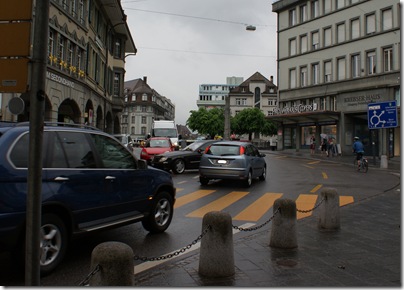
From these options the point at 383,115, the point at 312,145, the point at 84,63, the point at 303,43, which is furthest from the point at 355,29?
the point at 84,63

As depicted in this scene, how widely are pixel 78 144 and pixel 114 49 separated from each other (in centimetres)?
3585

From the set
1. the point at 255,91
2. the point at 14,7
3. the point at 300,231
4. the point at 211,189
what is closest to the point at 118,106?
the point at 211,189

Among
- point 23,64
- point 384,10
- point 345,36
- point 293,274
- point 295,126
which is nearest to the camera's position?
point 23,64

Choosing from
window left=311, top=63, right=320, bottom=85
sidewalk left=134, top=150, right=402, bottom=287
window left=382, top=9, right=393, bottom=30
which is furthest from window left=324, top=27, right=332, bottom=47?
sidewalk left=134, top=150, right=402, bottom=287

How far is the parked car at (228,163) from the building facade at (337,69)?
20.9 meters

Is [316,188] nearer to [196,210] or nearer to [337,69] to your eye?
[196,210]

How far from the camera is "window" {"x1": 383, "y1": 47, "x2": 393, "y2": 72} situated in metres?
33.2

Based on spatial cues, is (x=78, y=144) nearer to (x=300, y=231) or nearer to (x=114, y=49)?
(x=300, y=231)

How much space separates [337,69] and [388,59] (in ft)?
18.9

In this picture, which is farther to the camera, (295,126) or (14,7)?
(295,126)

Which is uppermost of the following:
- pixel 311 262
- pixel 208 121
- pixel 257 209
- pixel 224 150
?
pixel 208 121

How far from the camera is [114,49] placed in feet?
128

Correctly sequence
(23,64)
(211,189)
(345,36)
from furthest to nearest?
(345,36), (211,189), (23,64)

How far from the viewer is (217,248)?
173 inches
